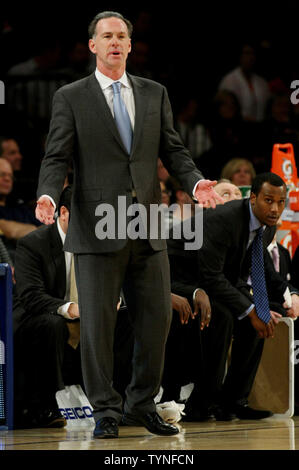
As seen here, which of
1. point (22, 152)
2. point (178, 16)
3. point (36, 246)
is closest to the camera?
point (36, 246)

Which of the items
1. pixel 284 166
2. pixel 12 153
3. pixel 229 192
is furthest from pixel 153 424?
pixel 12 153

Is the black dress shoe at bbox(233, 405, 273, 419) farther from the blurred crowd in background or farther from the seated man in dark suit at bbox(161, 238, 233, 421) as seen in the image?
the blurred crowd in background

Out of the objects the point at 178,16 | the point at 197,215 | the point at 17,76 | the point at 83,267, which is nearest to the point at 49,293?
the point at 197,215

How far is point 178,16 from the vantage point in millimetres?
9727

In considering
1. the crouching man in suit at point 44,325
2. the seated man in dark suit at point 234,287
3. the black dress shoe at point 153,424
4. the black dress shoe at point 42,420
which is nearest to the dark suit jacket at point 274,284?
the seated man in dark suit at point 234,287

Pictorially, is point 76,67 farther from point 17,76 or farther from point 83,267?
point 83,267

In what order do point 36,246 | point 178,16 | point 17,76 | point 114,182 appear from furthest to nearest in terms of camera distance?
point 178,16 < point 17,76 < point 36,246 < point 114,182

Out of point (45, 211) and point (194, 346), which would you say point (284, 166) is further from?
point (45, 211)

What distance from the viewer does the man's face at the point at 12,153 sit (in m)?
7.24

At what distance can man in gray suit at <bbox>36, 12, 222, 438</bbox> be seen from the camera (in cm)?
380

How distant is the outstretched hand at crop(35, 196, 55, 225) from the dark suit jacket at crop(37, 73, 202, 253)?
156 mm

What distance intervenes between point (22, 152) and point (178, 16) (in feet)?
8.97

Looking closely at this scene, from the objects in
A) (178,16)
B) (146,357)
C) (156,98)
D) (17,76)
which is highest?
(178,16)

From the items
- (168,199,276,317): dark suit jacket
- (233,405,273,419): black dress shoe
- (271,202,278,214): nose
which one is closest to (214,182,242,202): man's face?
(168,199,276,317): dark suit jacket
